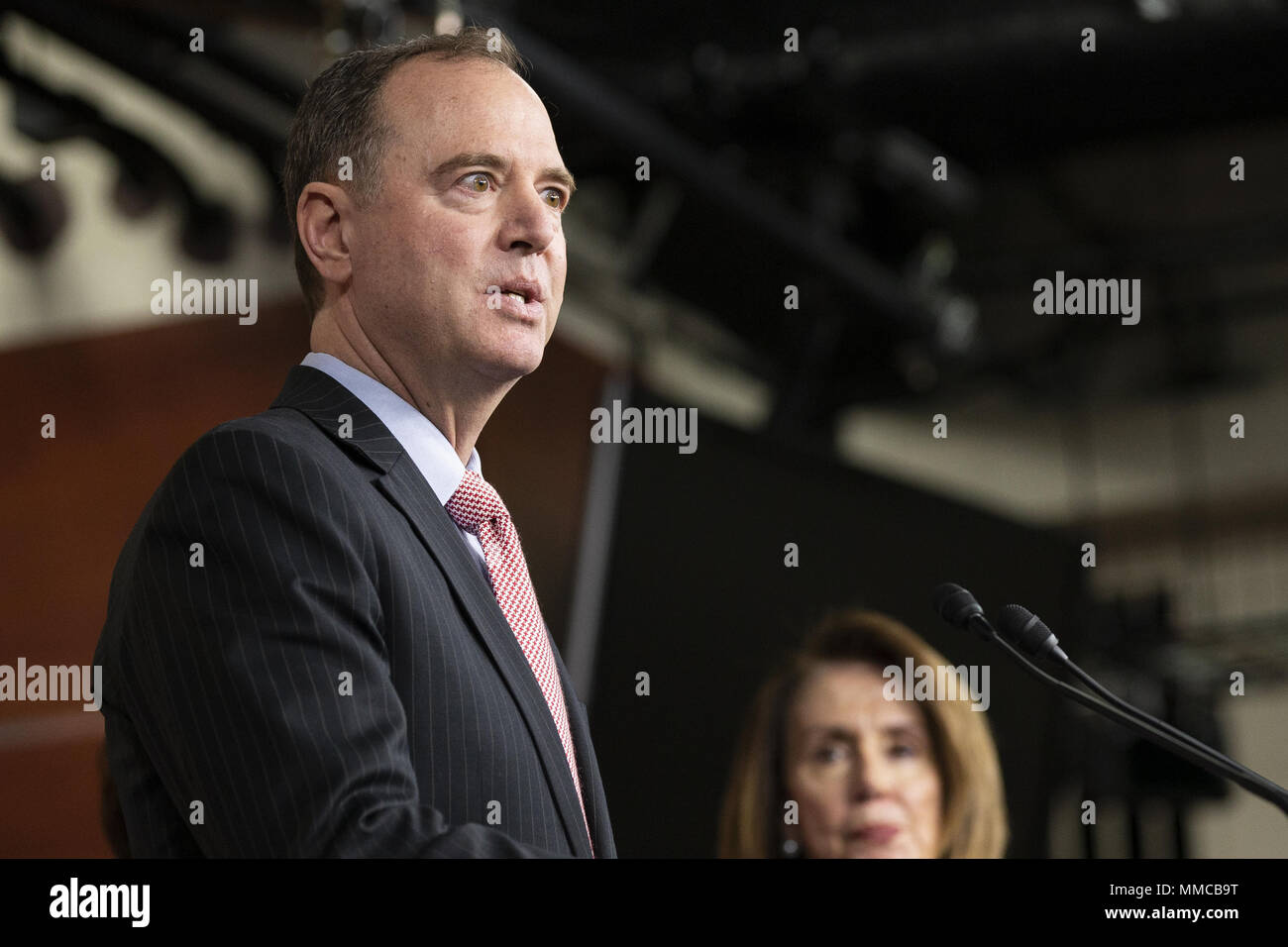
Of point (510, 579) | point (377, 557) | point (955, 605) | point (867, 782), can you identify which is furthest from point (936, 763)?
point (377, 557)

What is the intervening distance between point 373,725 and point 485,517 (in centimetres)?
37

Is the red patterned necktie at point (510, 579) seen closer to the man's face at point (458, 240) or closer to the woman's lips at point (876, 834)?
the man's face at point (458, 240)

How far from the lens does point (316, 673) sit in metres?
1.04

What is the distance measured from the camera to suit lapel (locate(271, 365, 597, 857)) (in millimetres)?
1227

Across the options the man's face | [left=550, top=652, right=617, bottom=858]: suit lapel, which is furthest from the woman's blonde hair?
the man's face

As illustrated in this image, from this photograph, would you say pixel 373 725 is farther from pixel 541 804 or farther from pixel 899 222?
pixel 899 222

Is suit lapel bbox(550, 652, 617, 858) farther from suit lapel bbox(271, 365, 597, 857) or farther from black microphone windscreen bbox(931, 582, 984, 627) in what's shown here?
black microphone windscreen bbox(931, 582, 984, 627)

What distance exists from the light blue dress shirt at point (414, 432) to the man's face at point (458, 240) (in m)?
0.03

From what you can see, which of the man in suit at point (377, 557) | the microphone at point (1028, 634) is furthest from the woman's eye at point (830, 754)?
the microphone at point (1028, 634)

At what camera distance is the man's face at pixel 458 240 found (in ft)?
4.41

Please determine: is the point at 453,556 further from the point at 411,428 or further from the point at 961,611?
the point at 961,611

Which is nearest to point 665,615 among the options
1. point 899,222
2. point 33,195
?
point 33,195

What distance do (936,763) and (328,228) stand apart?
6.25 ft
